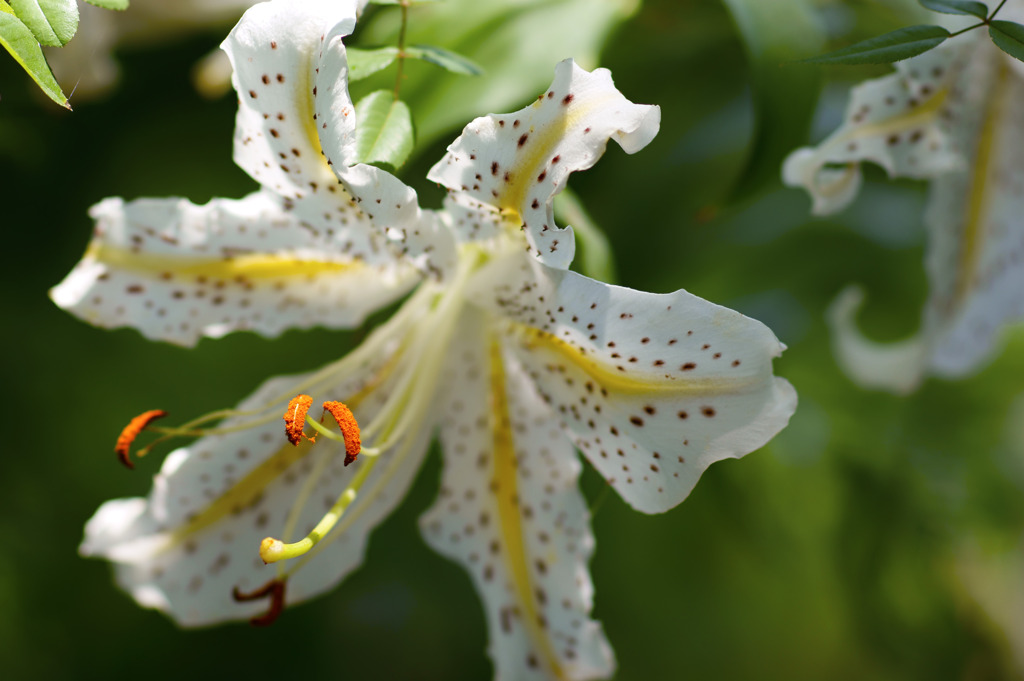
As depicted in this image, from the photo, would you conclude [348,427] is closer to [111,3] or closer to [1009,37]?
[111,3]

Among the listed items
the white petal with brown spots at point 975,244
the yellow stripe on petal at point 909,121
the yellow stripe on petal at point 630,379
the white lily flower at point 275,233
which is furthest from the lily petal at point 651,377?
the white petal with brown spots at point 975,244

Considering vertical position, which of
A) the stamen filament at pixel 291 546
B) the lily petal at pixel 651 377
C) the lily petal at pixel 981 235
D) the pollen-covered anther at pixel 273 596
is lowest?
the pollen-covered anther at pixel 273 596

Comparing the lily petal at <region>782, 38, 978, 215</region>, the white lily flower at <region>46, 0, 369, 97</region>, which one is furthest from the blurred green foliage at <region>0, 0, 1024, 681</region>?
the lily petal at <region>782, 38, 978, 215</region>

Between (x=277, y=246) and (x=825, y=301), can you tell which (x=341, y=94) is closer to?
(x=277, y=246)

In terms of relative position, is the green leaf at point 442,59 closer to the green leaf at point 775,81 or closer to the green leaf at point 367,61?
the green leaf at point 367,61

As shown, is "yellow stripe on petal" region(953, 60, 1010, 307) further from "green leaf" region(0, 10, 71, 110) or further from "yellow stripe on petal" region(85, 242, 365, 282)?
"green leaf" region(0, 10, 71, 110)

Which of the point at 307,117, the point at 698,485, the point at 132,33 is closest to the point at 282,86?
the point at 307,117

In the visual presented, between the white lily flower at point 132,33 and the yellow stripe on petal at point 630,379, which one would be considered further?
the white lily flower at point 132,33
